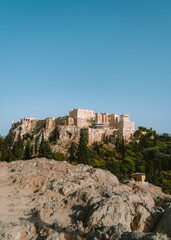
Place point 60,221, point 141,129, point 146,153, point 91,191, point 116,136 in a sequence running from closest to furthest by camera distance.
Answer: point 60,221 → point 91,191 → point 146,153 → point 116,136 → point 141,129

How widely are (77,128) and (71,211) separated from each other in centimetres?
4359

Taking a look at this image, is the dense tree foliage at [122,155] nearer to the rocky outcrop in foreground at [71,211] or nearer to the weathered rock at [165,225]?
the rocky outcrop in foreground at [71,211]

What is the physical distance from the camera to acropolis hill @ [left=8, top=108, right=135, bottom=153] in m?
51.1

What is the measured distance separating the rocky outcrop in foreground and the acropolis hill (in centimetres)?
3332

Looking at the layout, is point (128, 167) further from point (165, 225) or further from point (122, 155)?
point (165, 225)

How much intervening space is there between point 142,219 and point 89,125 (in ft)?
165

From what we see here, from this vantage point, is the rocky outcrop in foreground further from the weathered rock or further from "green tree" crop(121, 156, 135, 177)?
"green tree" crop(121, 156, 135, 177)

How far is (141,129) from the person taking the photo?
188 feet

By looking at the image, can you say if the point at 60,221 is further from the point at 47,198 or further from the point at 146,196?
the point at 146,196

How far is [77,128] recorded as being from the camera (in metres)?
53.0

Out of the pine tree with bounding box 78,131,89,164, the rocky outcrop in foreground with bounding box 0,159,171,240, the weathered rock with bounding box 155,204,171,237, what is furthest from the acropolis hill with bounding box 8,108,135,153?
the weathered rock with bounding box 155,204,171,237

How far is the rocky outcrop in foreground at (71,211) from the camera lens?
723 cm

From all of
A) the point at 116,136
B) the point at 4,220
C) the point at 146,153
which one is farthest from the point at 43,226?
the point at 116,136

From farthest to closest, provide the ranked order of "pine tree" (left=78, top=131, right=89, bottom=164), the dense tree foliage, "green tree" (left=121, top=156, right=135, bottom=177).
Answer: "green tree" (left=121, top=156, right=135, bottom=177) < "pine tree" (left=78, top=131, right=89, bottom=164) < the dense tree foliage
